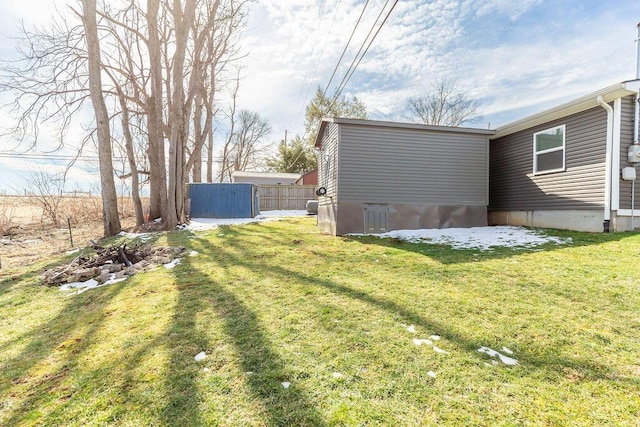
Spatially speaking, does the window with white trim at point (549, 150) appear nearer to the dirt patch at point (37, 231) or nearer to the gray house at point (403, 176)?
the gray house at point (403, 176)

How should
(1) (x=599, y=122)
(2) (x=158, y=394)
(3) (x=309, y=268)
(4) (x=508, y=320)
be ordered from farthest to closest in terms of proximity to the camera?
(1) (x=599, y=122), (3) (x=309, y=268), (4) (x=508, y=320), (2) (x=158, y=394)

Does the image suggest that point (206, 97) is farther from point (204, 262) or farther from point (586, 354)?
point (586, 354)

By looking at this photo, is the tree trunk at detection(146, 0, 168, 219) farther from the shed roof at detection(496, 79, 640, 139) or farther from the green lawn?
the shed roof at detection(496, 79, 640, 139)

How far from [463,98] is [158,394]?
29.2 m

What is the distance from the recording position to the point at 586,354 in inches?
85.7

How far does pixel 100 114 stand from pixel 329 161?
6.74 m

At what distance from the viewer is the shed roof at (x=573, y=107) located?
5.96 meters

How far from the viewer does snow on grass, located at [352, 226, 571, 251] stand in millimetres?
6086

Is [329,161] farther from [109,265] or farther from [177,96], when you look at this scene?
[109,265]

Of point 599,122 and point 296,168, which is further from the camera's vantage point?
point 296,168

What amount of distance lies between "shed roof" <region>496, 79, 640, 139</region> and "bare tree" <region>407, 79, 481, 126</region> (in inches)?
710

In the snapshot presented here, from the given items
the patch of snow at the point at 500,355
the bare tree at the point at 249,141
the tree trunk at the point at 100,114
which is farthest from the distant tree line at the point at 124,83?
the bare tree at the point at 249,141

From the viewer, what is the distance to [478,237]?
7020 mm

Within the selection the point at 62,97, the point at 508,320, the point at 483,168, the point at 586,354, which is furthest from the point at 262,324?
the point at 62,97
